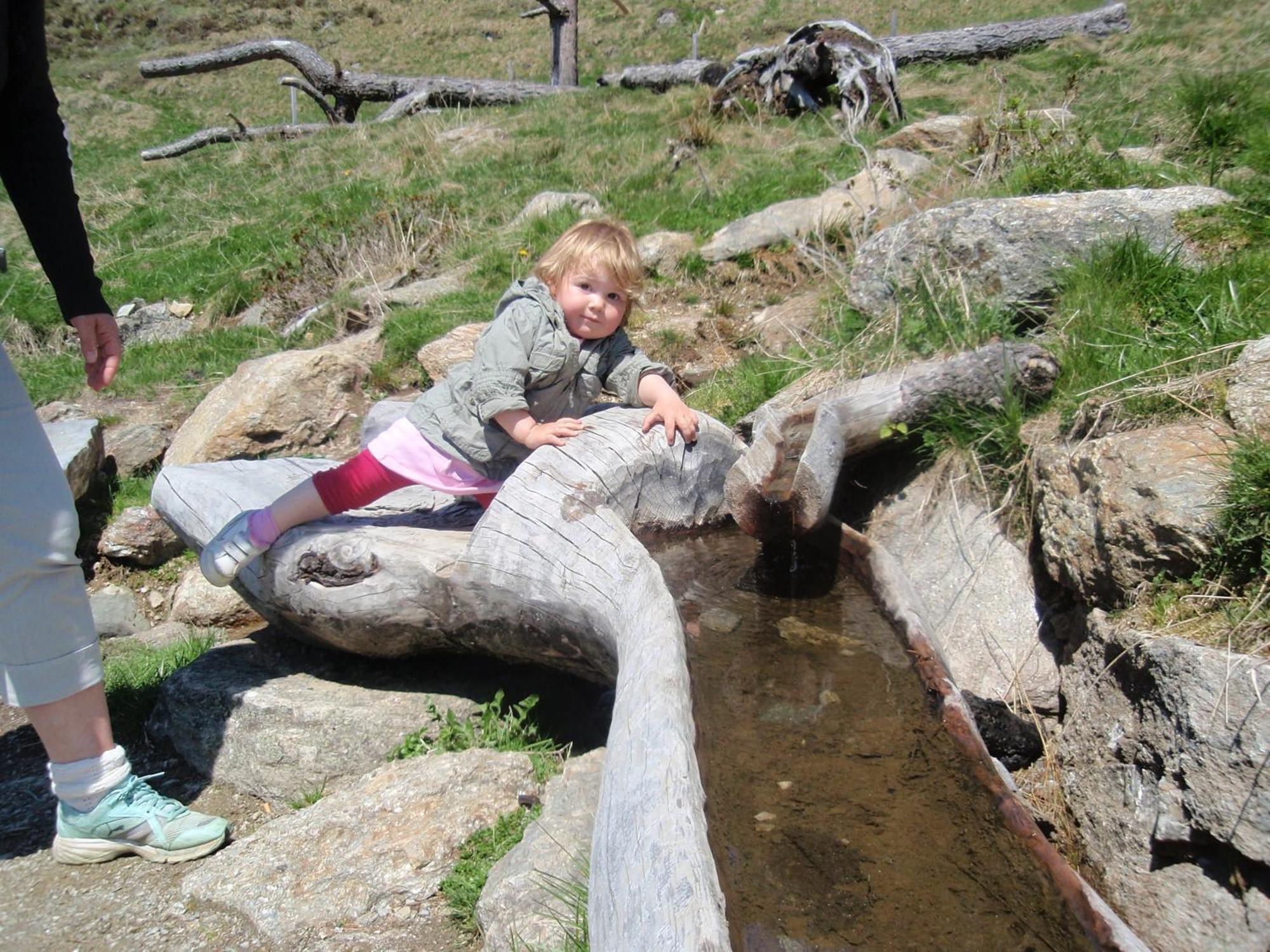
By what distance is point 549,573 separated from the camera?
9.81 ft

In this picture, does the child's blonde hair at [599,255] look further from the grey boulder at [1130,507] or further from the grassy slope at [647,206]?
the grey boulder at [1130,507]

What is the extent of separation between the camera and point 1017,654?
10.7ft

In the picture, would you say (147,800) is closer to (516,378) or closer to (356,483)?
(356,483)

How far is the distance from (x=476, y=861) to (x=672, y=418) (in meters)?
1.56

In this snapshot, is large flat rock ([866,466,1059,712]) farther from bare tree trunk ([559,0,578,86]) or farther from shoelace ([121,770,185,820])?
bare tree trunk ([559,0,578,86])

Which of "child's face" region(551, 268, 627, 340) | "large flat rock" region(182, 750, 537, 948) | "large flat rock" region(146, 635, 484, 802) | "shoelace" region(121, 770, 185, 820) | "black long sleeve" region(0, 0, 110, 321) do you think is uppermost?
"black long sleeve" region(0, 0, 110, 321)

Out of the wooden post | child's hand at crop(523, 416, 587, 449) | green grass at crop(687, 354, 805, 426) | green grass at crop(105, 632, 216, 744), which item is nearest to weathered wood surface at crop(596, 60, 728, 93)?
the wooden post

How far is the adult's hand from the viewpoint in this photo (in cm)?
273

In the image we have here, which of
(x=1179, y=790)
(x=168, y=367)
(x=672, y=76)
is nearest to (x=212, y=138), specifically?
(x=672, y=76)

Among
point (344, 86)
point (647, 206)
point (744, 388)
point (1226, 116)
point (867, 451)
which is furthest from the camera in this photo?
point (344, 86)

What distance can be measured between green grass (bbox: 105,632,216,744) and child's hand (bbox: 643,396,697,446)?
214 cm

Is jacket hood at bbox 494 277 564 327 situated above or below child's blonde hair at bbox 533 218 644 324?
below

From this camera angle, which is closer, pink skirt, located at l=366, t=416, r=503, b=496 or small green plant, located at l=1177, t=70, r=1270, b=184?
pink skirt, located at l=366, t=416, r=503, b=496

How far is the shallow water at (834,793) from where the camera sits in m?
2.08
